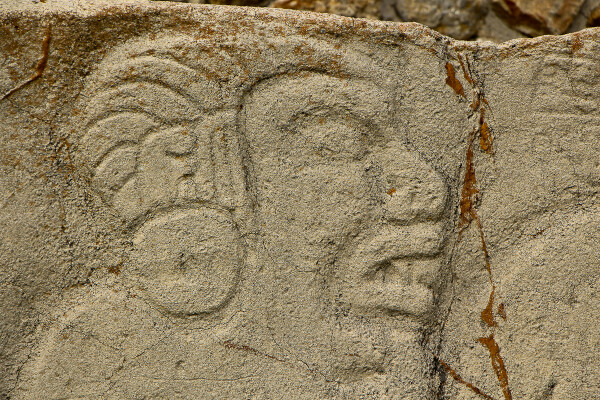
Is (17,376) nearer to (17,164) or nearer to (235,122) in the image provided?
(17,164)

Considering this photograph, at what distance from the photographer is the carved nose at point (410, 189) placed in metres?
1.05

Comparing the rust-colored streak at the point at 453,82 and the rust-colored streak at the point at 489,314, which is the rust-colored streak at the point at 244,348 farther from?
the rust-colored streak at the point at 453,82

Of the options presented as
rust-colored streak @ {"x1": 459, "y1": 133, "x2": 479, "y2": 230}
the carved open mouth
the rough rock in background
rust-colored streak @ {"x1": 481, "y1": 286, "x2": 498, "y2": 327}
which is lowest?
rust-colored streak @ {"x1": 481, "y1": 286, "x2": 498, "y2": 327}

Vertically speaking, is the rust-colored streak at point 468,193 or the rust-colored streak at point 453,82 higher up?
the rust-colored streak at point 453,82

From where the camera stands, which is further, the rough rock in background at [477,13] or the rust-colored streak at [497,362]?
the rough rock in background at [477,13]

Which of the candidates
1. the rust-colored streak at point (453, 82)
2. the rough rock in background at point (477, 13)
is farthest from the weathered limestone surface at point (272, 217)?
the rough rock in background at point (477, 13)

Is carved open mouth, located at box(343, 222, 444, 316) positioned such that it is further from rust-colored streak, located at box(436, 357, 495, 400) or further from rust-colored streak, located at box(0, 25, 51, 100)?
rust-colored streak, located at box(0, 25, 51, 100)

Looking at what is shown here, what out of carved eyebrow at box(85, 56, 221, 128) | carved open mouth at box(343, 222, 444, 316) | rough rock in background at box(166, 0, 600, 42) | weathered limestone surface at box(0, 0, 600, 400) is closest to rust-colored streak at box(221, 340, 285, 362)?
weathered limestone surface at box(0, 0, 600, 400)

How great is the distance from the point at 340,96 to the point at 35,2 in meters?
0.59

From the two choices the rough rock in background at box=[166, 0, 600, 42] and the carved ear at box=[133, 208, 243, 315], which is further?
the rough rock in background at box=[166, 0, 600, 42]

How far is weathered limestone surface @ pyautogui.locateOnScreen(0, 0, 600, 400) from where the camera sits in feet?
3.33

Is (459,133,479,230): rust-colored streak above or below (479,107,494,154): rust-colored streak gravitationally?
below

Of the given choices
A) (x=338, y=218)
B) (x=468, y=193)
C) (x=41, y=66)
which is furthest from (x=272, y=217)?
(x=41, y=66)

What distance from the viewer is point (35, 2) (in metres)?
1.02
